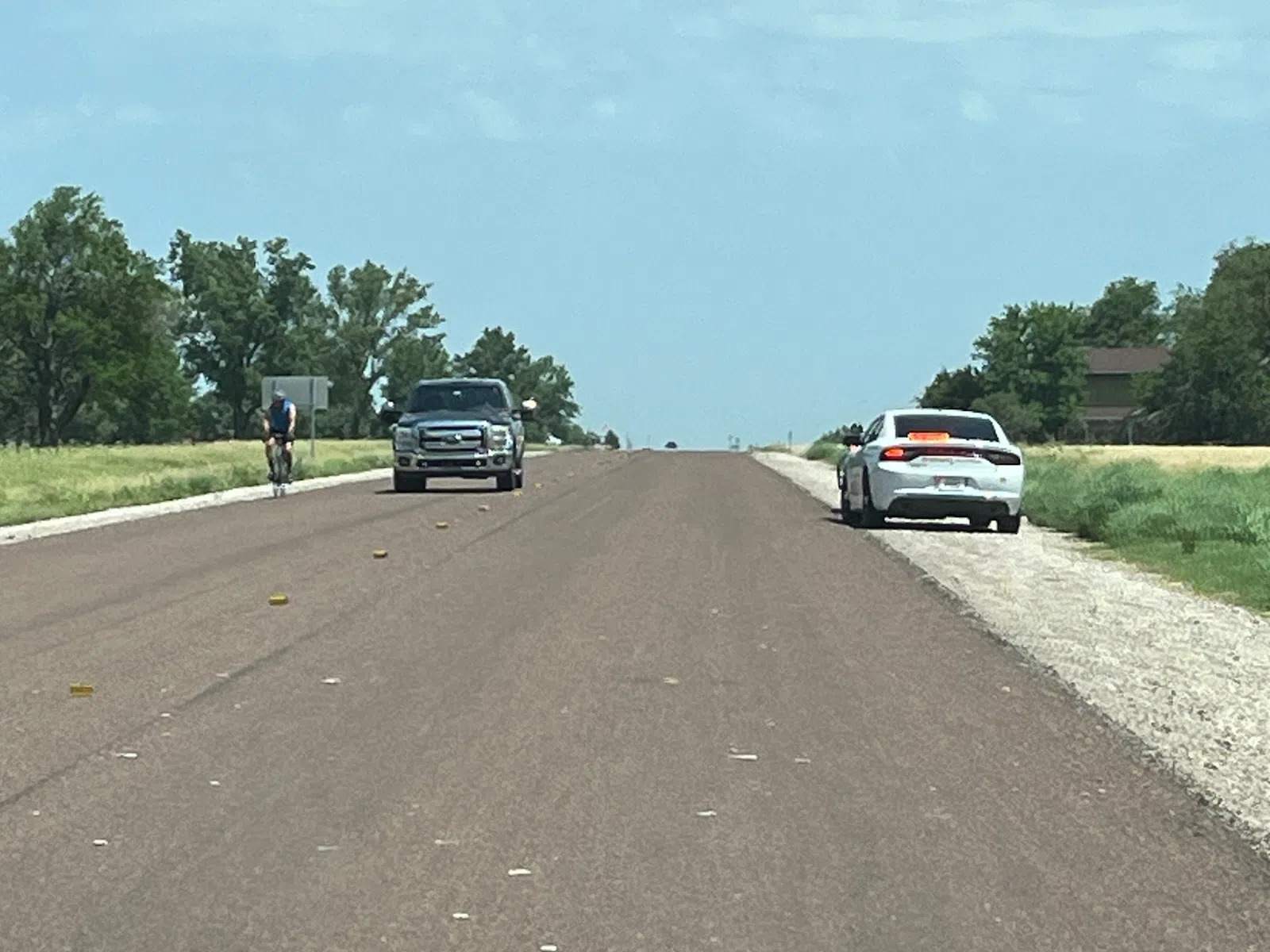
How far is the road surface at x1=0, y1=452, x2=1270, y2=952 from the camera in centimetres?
679

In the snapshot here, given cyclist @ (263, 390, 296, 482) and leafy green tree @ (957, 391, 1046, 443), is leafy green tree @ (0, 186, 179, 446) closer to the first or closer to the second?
leafy green tree @ (957, 391, 1046, 443)

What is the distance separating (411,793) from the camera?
879cm

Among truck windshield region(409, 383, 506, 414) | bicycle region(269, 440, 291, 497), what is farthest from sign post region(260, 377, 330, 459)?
bicycle region(269, 440, 291, 497)

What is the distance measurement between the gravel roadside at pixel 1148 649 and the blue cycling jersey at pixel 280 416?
643 inches

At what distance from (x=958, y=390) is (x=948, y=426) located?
410 ft

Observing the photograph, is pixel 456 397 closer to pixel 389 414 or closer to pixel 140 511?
pixel 389 414

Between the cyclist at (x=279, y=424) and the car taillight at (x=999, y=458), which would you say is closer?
the car taillight at (x=999, y=458)

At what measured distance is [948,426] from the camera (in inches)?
1137

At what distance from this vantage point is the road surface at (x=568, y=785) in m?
6.79

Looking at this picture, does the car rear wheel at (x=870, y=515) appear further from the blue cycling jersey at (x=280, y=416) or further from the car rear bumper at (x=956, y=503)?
the blue cycling jersey at (x=280, y=416)

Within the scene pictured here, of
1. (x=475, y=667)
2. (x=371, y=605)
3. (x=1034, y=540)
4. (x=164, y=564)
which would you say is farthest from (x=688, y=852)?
(x=1034, y=540)

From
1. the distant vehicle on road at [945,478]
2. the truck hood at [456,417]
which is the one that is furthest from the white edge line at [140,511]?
the distant vehicle on road at [945,478]

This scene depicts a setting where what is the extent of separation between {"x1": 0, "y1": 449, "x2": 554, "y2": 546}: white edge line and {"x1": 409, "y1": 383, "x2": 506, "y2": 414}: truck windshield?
3126mm

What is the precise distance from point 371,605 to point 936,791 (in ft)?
27.3
